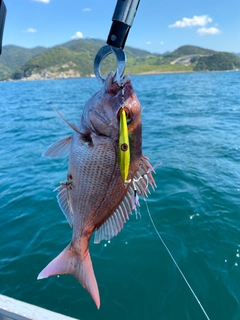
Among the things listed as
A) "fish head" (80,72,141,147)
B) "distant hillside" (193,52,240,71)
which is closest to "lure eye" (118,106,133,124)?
"fish head" (80,72,141,147)

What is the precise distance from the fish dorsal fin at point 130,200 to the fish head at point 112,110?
0.32 meters

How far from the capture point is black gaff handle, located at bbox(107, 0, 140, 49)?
1.66 meters

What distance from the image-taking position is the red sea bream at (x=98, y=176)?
1.83 m

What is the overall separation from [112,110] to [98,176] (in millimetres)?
498

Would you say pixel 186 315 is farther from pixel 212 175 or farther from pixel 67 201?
pixel 212 175

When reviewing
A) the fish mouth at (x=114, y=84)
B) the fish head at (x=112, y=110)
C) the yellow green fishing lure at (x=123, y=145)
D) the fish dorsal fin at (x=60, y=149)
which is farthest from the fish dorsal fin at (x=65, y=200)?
the fish mouth at (x=114, y=84)

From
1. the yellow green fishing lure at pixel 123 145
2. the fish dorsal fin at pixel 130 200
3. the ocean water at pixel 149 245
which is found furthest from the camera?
the ocean water at pixel 149 245

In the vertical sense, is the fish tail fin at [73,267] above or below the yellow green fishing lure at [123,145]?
below

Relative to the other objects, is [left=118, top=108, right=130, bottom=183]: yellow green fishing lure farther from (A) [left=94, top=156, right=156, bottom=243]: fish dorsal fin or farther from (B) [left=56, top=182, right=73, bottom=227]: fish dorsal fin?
(B) [left=56, top=182, right=73, bottom=227]: fish dorsal fin

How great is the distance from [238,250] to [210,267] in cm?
76

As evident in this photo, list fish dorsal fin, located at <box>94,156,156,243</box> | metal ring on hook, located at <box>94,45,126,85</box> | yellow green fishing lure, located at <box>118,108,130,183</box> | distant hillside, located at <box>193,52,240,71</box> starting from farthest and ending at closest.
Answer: distant hillside, located at <box>193,52,240,71</box>
fish dorsal fin, located at <box>94,156,156,243</box>
metal ring on hook, located at <box>94,45,126,85</box>
yellow green fishing lure, located at <box>118,108,130,183</box>

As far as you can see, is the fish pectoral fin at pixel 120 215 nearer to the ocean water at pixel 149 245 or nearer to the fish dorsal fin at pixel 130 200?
the fish dorsal fin at pixel 130 200

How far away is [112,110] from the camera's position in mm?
1834

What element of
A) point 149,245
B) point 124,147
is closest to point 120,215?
point 124,147
